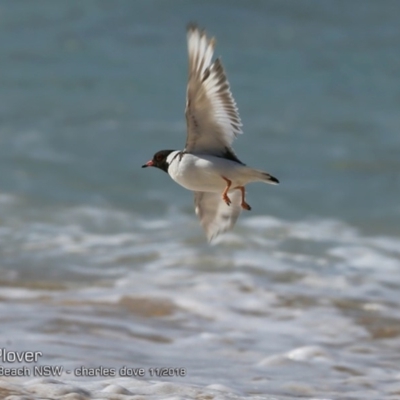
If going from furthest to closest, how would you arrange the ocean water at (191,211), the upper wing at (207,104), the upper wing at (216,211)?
the ocean water at (191,211) → the upper wing at (216,211) → the upper wing at (207,104)

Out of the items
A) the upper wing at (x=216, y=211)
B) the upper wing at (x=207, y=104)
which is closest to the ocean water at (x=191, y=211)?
the upper wing at (x=216, y=211)

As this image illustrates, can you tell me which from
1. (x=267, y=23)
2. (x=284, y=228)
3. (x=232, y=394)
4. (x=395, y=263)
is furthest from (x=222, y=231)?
(x=267, y=23)

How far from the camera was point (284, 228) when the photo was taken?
1148 centimetres

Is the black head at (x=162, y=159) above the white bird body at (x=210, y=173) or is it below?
above

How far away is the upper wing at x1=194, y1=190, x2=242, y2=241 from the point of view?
6.51m

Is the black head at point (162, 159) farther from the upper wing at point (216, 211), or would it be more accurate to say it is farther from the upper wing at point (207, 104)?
the upper wing at point (216, 211)

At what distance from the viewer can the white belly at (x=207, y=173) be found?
5750 mm

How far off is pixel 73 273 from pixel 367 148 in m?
6.73

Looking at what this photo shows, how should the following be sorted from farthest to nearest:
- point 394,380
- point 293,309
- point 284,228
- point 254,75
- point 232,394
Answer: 1. point 254,75
2. point 284,228
3. point 293,309
4. point 394,380
5. point 232,394

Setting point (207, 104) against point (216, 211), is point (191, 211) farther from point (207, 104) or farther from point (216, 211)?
point (207, 104)

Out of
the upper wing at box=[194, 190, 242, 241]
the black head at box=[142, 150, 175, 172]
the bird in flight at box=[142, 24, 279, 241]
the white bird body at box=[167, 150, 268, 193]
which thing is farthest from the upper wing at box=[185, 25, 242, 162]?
the upper wing at box=[194, 190, 242, 241]

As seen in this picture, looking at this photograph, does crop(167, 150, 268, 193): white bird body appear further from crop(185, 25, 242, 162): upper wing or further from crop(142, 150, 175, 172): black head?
crop(142, 150, 175, 172): black head

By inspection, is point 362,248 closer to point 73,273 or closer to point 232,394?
point 73,273

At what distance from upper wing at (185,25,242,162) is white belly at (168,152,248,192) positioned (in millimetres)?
151
